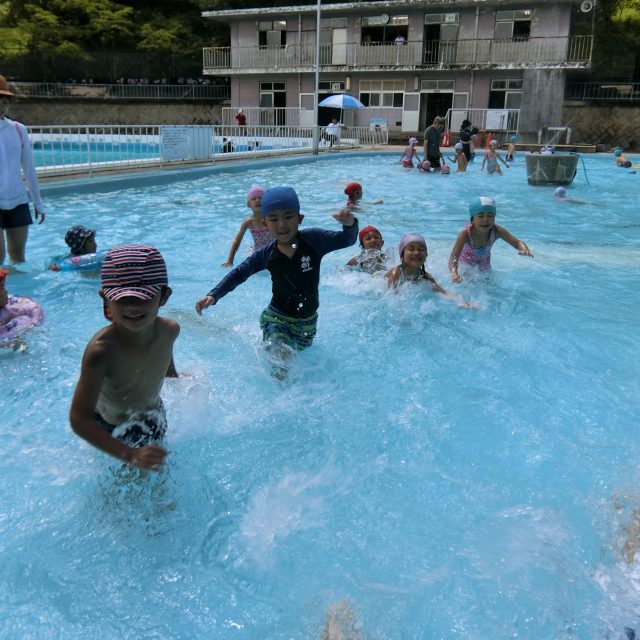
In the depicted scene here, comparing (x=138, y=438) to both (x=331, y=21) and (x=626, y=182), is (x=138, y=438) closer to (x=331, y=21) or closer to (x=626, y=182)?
(x=626, y=182)

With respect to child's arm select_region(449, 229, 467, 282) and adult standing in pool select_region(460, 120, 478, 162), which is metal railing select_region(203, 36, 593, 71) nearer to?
adult standing in pool select_region(460, 120, 478, 162)

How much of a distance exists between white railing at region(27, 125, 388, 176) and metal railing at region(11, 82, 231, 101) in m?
15.7

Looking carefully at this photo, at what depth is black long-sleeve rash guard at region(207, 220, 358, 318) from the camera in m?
4.04

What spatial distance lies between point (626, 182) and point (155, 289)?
18487 mm

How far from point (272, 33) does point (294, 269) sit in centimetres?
3506

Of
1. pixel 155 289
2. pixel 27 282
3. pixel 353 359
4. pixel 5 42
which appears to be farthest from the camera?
pixel 5 42

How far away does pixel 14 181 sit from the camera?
606 centimetres

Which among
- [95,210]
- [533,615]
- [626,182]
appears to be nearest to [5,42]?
[95,210]

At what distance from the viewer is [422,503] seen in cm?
318

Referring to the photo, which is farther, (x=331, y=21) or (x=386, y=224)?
(x=331, y=21)

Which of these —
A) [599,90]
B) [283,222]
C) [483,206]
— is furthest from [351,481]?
[599,90]

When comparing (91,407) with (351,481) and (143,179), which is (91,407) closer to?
(351,481)

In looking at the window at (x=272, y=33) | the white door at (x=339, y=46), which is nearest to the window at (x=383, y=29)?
the white door at (x=339, y=46)

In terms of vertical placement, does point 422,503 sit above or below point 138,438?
below
